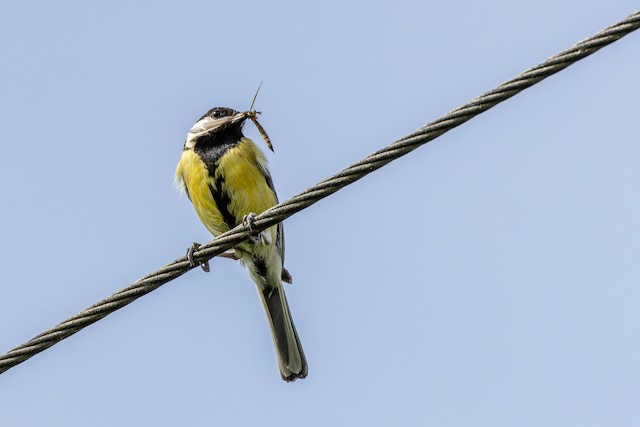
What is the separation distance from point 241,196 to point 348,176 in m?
3.16

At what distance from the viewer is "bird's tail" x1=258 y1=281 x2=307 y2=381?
9117 millimetres

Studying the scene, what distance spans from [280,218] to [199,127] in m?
3.37

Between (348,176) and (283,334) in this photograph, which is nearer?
(348,176)

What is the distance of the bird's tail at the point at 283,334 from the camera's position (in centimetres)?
912

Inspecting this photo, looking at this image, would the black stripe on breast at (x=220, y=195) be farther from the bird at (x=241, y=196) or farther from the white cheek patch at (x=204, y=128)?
the white cheek patch at (x=204, y=128)

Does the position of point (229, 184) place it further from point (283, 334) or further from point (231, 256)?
point (283, 334)

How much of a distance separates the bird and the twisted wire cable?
92.7 inches

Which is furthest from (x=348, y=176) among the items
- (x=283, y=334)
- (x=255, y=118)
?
(x=283, y=334)

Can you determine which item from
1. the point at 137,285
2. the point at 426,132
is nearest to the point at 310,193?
the point at 426,132

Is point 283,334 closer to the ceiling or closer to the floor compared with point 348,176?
closer to the floor

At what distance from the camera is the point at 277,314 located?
366 inches

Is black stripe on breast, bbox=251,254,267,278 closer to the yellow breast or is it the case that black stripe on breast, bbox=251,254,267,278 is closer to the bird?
the bird

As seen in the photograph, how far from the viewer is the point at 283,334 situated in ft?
30.2

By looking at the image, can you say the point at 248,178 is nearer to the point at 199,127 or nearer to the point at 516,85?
the point at 199,127
